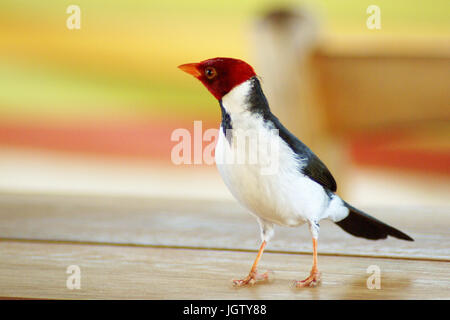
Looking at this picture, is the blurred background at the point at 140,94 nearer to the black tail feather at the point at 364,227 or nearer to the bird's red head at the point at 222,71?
the black tail feather at the point at 364,227

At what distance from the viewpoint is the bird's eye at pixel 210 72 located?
2.19ft

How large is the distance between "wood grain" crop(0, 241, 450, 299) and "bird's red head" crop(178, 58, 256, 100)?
250mm

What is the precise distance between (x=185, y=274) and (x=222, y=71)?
0.28 m

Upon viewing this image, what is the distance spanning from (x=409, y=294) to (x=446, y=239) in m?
0.31

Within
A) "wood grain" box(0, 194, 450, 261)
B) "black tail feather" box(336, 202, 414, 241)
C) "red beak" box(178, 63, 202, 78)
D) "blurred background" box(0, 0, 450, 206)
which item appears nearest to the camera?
"red beak" box(178, 63, 202, 78)

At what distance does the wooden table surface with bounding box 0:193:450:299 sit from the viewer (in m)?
0.72

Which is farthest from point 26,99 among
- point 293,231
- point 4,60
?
point 293,231

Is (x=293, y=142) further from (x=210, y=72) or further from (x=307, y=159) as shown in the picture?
(x=210, y=72)

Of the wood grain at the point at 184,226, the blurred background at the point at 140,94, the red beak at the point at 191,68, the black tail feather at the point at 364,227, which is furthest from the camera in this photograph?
the blurred background at the point at 140,94

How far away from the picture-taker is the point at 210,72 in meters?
0.67

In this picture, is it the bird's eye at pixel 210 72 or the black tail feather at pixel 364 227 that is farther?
the black tail feather at pixel 364 227
